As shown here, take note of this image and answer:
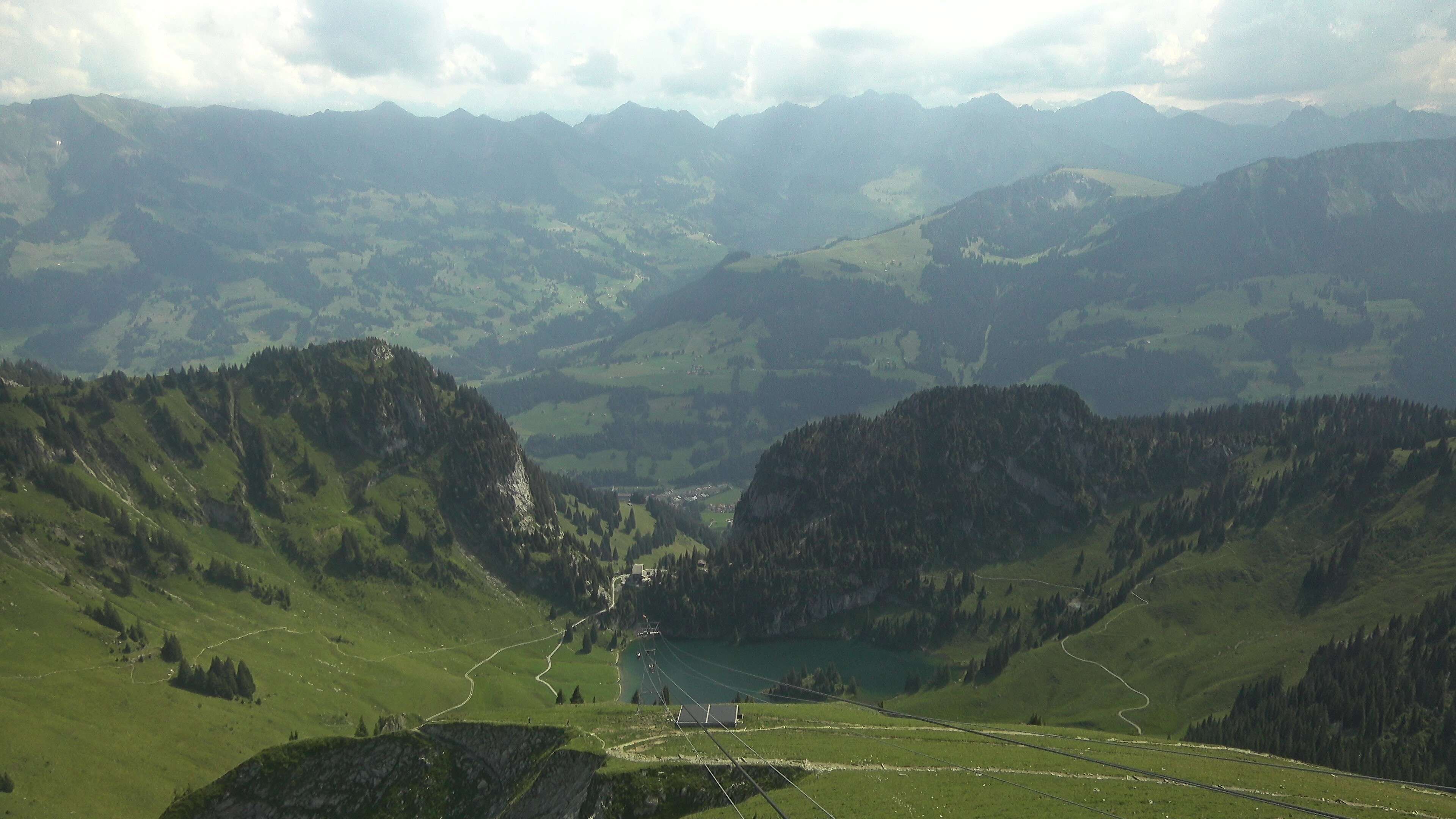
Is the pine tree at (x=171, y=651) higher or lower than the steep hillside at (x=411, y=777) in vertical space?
lower

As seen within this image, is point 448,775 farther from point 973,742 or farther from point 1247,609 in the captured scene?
point 1247,609

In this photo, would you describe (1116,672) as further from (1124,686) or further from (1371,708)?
(1371,708)

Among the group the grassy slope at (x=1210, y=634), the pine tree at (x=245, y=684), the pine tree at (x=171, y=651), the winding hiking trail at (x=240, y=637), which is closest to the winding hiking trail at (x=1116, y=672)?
the grassy slope at (x=1210, y=634)

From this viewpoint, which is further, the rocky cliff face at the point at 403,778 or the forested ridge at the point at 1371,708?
the forested ridge at the point at 1371,708

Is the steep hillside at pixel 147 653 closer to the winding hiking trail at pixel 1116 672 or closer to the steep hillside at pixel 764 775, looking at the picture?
the steep hillside at pixel 764 775

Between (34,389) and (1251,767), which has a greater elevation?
(34,389)

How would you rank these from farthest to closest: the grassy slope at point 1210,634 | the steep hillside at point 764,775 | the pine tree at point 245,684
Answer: the grassy slope at point 1210,634
the pine tree at point 245,684
the steep hillside at point 764,775

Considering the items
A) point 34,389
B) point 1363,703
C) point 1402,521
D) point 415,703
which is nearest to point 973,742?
point 1363,703

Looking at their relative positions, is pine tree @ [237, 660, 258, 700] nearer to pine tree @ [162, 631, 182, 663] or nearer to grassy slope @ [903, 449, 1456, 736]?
pine tree @ [162, 631, 182, 663]
